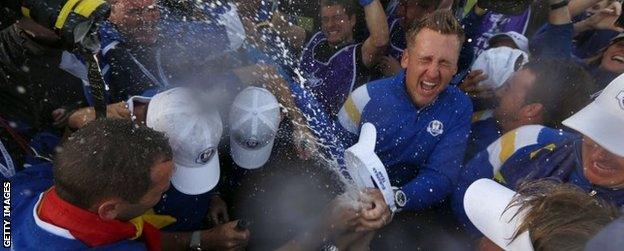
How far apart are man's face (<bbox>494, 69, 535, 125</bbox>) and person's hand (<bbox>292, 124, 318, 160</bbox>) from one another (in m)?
0.83

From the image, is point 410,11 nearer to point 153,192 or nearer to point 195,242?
point 195,242

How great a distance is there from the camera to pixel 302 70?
9.56 feet

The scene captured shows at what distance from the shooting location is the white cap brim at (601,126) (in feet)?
5.29

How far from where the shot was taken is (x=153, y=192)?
148 cm

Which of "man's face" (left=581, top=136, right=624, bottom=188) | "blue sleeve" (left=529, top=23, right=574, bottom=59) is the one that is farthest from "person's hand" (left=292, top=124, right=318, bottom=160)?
"blue sleeve" (left=529, top=23, right=574, bottom=59)

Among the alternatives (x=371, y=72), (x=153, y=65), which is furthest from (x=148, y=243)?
(x=371, y=72)

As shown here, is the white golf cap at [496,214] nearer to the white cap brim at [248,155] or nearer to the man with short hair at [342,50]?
the white cap brim at [248,155]

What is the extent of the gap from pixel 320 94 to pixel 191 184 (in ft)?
3.71

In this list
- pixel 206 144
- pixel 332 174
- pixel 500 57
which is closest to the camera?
pixel 206 144

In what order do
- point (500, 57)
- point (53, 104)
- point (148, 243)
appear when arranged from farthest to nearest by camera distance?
point (500, 57) → point (53, 104) → point (148, 243)

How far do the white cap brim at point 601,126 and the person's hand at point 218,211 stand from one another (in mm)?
1316

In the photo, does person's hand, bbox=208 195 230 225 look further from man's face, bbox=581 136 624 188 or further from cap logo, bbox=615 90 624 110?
cap logo, bbox=615 90 624 110

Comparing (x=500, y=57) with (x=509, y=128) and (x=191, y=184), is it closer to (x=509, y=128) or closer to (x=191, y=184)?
(x=509, y=128)

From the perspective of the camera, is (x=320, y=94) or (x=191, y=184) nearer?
(x=191, y=184)
